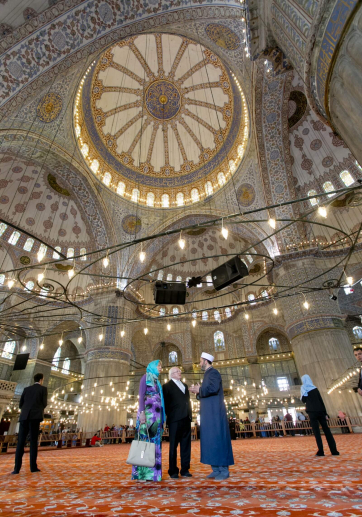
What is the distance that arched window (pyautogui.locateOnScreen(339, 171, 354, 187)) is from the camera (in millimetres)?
12979

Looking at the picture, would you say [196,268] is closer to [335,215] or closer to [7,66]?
[335,215]

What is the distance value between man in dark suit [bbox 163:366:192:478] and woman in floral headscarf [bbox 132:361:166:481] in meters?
0.16

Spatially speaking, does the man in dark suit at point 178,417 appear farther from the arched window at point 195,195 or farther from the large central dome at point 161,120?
the arched window at point 195,195

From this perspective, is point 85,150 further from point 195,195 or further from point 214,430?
point 214,430

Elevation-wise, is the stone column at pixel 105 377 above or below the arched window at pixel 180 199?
below

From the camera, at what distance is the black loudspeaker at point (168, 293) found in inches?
363

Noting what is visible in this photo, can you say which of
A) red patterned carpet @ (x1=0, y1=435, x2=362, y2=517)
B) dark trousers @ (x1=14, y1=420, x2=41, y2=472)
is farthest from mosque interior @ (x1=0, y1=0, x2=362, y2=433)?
red patterned carpet @ (x1=0, y1=435, x2=362, y2=517)

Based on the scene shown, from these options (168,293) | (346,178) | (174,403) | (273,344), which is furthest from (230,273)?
(273,344)

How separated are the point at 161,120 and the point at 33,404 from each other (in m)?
17.0

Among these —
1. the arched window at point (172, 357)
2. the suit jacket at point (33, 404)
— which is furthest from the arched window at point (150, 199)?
the suit jacket at point (33, 404)

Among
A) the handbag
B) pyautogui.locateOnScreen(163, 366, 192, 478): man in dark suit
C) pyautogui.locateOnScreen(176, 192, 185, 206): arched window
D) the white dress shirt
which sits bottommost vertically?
the handbag

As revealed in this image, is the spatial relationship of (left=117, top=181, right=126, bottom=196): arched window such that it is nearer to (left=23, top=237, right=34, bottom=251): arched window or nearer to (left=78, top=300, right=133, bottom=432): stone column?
(left=23, top=237, right=34, bottom=251): arched window

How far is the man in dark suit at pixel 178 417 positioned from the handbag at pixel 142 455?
582 millimetres

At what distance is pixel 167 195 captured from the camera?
56.9 feet
